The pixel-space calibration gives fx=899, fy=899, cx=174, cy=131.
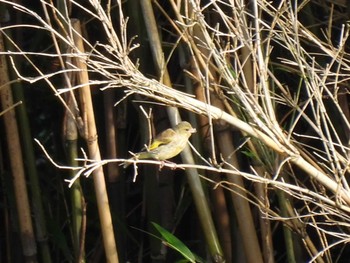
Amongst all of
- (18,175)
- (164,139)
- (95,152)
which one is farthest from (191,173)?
(18,175)

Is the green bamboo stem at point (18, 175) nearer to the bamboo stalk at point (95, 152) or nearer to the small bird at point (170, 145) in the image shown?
the bamboo stalk at point (95, 152)

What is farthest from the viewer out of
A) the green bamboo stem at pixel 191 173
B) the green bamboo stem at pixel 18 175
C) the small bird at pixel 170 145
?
the green bamboo stem at pixel 18 175

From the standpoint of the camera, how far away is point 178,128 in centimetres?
281

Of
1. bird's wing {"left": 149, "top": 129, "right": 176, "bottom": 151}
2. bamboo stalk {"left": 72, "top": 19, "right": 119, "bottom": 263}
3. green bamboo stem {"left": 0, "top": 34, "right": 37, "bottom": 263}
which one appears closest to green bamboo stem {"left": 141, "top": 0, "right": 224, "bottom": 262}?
bird's wing {"left": 149, "top": 129, "right": 176, "bottom": 151}

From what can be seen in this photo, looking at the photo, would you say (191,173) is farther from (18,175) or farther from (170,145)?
(18,175)

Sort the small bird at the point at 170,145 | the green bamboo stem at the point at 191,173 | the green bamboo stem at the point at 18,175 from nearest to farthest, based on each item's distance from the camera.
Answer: the small bird at the point at 170,145
the green bamboo stem at the point at 191,173
the green bamboo stem at the point at 18,175

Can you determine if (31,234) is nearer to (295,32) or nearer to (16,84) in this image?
(16,84)

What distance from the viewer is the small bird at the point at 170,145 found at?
2746 mm

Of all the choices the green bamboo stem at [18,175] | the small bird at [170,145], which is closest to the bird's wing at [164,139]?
the small bird at [170,145]

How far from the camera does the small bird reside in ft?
9.01

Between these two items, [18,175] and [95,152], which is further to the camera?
[18,175]

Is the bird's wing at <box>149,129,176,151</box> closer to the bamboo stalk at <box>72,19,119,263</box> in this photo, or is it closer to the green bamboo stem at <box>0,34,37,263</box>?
the bamboo stalk at <box>72,19,119,263</box>

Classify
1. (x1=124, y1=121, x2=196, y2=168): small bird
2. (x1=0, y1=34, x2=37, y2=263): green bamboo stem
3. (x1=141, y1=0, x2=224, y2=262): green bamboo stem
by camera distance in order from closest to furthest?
1. (x1=124, y1=121, x2=196, y2=168): small bird
2. (x1=141, y1=0, x2=224, y2=262): green bamboo stem
3. (x1=0, y1=34, x2=37, y2=263): green bamboo stem

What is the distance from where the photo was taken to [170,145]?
2.76 metres
